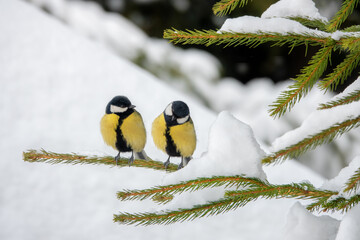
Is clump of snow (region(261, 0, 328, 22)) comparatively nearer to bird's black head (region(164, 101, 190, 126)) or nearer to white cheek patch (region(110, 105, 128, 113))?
bird's black head (region(164, 101, 190, 126))

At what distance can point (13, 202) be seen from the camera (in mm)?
1657

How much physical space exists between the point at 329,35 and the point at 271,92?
1.68 meters

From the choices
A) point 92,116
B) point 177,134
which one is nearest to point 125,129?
point 177,134

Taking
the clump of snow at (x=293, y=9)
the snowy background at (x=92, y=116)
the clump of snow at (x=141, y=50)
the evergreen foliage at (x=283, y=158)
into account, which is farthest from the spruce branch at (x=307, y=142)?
the clump of snow at (x=141, y=50)

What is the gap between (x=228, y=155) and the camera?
51cm

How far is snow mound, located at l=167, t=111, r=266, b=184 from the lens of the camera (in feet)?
1.63

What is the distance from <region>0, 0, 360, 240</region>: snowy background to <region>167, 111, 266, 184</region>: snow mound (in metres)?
1.08

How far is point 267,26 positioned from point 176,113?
247 mm

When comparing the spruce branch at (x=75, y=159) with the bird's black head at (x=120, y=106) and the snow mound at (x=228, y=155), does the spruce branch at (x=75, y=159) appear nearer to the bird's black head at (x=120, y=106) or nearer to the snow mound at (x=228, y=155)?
the bird's black head at (x=120, y=106)

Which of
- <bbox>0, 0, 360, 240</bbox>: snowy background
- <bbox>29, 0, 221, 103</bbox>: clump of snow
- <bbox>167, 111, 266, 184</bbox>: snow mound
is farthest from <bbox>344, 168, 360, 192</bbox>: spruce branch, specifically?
<bbox>29, 0, 221, 103</bbox>: clump of snow

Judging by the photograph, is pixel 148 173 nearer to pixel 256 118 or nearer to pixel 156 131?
pixel 256 118

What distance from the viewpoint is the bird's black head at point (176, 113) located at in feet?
2.20

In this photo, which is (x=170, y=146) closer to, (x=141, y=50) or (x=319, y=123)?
(x=319, y=123)

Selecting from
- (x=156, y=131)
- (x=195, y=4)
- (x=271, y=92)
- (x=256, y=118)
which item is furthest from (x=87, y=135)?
(x=195, y=4)
